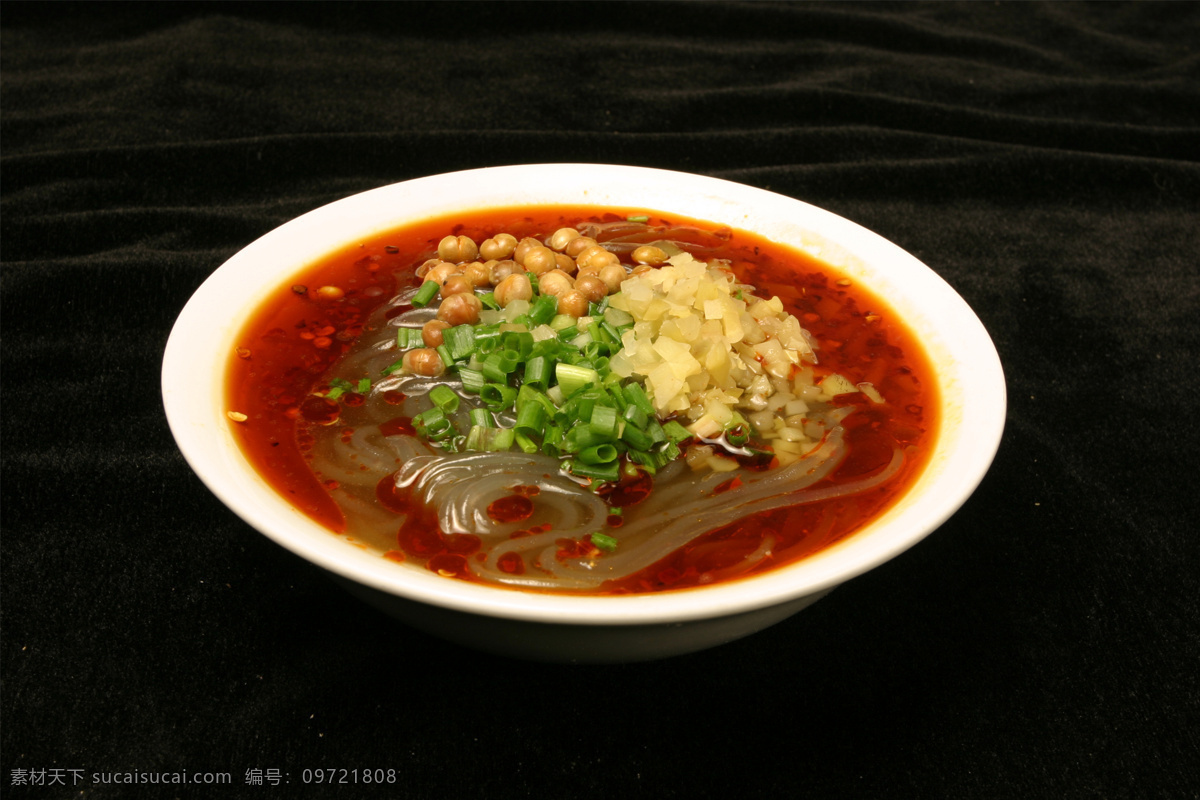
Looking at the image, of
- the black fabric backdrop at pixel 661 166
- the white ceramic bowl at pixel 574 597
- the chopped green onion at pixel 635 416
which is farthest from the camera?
the chopped green onion at pixel 635 416

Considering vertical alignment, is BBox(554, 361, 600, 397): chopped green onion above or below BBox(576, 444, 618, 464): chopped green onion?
above

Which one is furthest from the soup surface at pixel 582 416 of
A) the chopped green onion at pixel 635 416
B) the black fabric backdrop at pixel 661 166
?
the black fabric backdrop at pixel 661 166

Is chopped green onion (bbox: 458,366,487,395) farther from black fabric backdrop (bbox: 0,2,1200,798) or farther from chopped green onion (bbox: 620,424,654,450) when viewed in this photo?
black fabric backdrop (bbox: 0,2,1200,798)

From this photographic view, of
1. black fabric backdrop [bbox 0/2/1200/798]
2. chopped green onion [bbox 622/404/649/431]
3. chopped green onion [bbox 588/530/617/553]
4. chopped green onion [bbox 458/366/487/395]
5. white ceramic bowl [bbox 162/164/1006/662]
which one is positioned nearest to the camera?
white ceramic bowl [bbox 162/164/1006/662]

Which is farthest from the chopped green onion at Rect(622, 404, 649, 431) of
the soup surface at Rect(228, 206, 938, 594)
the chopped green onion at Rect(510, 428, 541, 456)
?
the chopped green onion at Rect(510, 428, 541, 456)

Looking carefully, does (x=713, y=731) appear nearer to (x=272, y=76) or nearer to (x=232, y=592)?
(x=232, y=592)

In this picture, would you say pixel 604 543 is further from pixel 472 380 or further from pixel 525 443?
pixel 472 380

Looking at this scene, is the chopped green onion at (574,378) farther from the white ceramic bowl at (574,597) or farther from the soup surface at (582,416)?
the white ceramic bowl at (574,597)

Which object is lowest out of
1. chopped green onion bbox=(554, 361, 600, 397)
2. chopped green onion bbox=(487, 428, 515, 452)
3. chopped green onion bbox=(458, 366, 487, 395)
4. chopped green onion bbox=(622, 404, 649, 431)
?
chopped green onion bbox=(487, 428, 515, 452)
